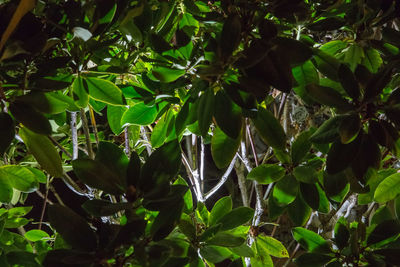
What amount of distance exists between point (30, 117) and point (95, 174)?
12cm

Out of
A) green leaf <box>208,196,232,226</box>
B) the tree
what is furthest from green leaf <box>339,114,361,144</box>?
green leaf <box>208,196,232,226</box>

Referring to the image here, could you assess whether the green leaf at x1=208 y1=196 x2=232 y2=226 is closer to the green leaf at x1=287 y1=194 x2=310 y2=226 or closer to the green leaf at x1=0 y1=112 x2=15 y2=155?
the green leaf at x1=287 y1=194 x2=310 y2=226

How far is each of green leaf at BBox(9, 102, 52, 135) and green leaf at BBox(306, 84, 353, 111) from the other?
1.22 ft

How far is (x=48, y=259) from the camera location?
46cm

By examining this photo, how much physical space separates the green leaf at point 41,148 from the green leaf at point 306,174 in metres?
0.42

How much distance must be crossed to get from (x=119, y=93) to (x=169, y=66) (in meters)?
0.14

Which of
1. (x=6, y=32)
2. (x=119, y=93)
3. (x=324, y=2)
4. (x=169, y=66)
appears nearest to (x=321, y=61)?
(x=324, y=2)

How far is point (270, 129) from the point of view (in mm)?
→ 634

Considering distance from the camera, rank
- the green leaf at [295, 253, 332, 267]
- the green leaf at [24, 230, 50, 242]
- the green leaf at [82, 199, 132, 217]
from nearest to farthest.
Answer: the green leaf at [82, 199, 132, 217] < the green leaf at [295, 253, 332, 267] < the green leaf at [24, 230, 50, 242]

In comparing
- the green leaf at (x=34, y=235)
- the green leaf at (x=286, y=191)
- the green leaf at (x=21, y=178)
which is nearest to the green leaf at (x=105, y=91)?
the green leaf at (x=21, y=178)

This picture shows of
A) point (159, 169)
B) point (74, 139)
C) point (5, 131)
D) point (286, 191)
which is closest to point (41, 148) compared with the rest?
point (5, 131)

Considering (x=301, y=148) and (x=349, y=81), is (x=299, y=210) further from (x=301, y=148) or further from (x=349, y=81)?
(x=349, y=81)

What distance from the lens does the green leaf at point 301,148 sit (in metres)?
0.72

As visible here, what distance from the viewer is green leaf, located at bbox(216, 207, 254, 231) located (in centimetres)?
74
